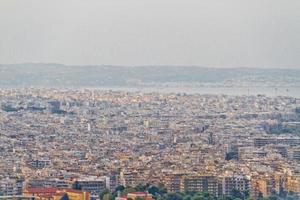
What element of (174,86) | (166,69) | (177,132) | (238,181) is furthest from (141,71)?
(238,181)

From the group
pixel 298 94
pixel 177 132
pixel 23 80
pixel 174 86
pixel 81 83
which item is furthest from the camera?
pixel 174 86

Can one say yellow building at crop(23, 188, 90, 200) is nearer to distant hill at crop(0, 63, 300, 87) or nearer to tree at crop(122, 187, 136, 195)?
tree at crop(122, 187, 136, 195)

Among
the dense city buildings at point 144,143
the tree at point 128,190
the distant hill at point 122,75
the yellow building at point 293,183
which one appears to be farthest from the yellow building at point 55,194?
the distant hill at point 122,75

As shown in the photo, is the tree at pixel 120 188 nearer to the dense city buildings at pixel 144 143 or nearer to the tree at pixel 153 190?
the dense city buildings at pixel 144 143

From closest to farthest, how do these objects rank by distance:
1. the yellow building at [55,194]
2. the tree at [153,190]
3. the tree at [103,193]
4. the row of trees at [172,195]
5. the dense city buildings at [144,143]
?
the yellow building at [55,194] → the row of trees at [172,195] → the tree at [103,193] → the tree at [153,190] → the dense city buildings at [144,143]

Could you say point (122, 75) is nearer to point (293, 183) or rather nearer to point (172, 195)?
point (293, 183)

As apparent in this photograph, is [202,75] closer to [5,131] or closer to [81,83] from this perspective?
[81,83]
